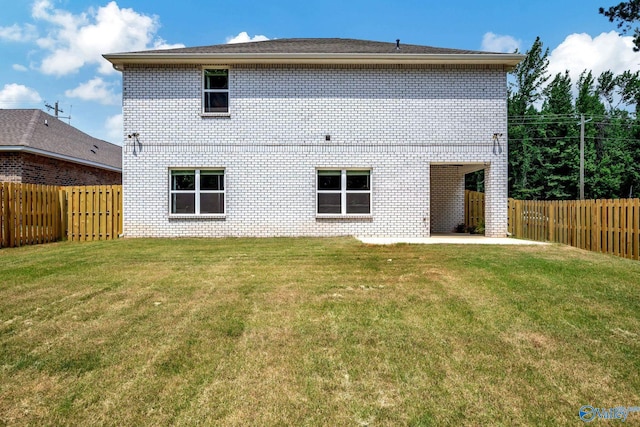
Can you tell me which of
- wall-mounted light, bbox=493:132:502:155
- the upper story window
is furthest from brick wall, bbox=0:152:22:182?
wall-mounted light, bbox=493:132:502:155

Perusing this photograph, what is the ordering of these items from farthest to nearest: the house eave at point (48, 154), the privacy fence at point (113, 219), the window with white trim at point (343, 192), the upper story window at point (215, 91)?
the house eave at point (48, 154), the window with white trim at point (343, 192), the upper story window at point (215, 91), the privacy fence at point (113, 219)

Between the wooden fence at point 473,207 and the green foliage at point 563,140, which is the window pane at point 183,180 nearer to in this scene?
the wooden fence at point 473,207

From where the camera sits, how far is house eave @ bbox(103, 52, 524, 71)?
1193cm

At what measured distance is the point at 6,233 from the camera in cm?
1066

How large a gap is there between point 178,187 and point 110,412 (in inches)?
423

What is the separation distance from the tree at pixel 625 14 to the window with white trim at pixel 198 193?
65.4 feet

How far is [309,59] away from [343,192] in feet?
14.8

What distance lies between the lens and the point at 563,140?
3144cm

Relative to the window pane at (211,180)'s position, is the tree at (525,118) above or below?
above

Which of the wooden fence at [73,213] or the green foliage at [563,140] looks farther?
the green foliage at [563,140]

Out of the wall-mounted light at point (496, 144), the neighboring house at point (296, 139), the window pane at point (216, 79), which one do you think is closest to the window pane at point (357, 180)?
the neighboring house at point (296, 139)

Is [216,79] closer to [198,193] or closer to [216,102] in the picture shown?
[216,102]

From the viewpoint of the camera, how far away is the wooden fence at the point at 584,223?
29.7ft

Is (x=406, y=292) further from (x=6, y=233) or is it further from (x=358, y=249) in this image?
(x=6, y=233)
